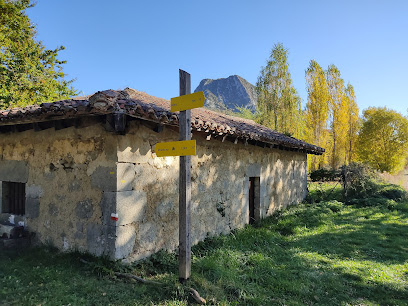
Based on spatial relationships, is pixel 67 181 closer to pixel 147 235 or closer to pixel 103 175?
pixel 103 175

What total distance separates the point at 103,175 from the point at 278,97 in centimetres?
1996

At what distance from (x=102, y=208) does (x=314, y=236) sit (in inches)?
198

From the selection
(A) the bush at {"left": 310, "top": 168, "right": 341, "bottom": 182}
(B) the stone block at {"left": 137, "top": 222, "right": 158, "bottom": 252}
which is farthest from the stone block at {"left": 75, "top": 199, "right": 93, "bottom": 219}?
(A) the bush at {"left": 310, "top": 168, "right": 341, "bottom": 182}

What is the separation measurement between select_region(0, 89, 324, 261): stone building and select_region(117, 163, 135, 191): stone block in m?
0.01

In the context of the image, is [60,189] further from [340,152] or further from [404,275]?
[340,152]

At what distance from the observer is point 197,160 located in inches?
205

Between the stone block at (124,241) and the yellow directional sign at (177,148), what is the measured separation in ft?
4.18

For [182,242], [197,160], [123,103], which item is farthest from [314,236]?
[123,103]

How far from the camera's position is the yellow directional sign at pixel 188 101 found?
3.23 m

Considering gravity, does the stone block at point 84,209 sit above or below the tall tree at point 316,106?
below

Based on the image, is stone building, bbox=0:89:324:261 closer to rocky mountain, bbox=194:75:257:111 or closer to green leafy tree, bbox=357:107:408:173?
green leafy tree, bbox=357:107:408:173

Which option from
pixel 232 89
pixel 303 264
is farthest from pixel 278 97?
pixel 232 89

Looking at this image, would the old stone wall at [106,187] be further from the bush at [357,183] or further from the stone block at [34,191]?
the bush at [357,183]

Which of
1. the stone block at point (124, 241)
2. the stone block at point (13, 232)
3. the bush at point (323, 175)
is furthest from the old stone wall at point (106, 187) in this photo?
the bush at point (323, 175)
